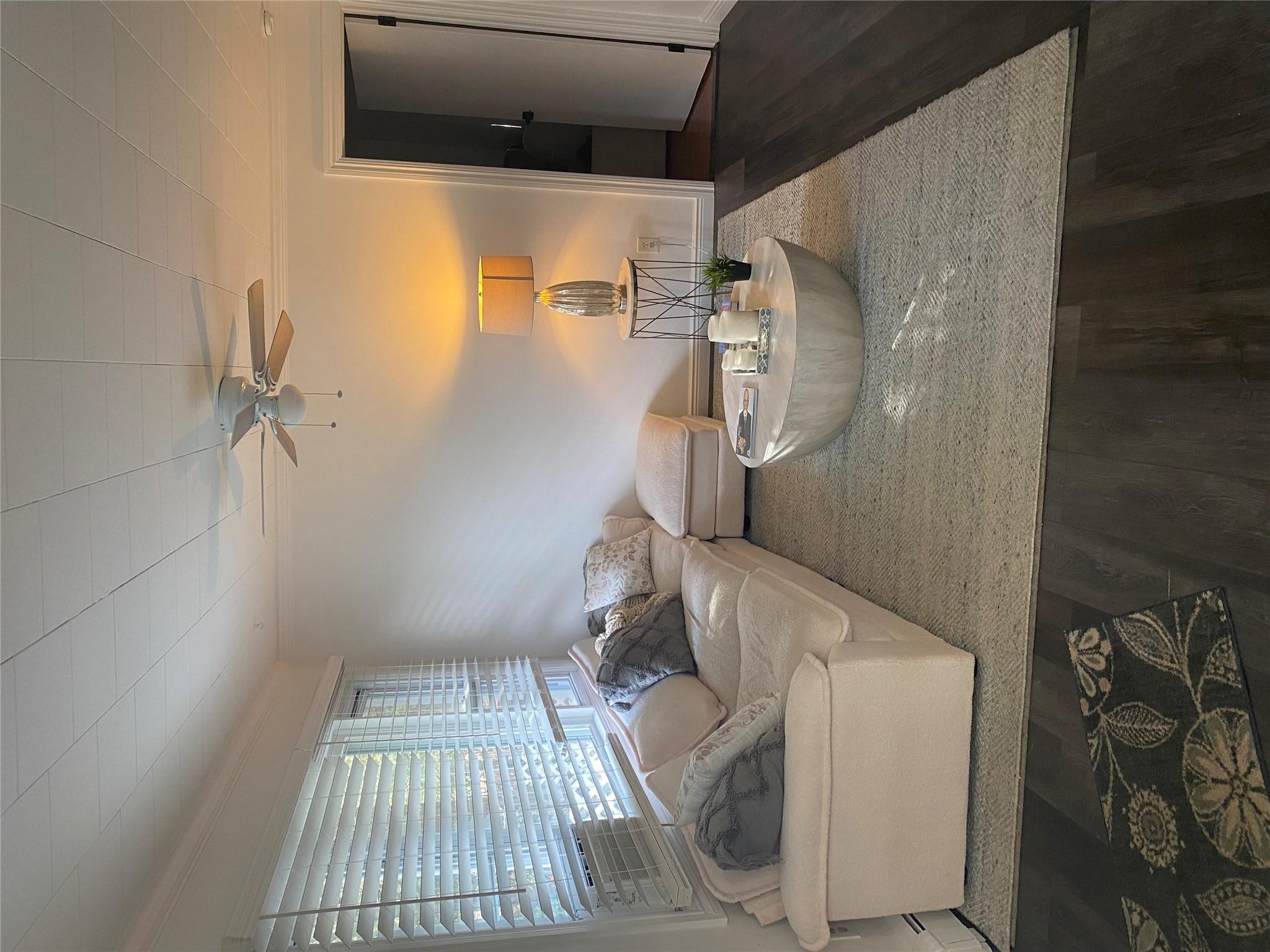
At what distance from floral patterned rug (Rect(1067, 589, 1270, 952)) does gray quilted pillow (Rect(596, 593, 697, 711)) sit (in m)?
1.70

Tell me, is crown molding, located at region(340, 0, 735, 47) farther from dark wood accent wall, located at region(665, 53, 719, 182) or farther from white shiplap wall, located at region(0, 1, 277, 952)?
white shiplap wall, located at region(0, 1, 277, 952)

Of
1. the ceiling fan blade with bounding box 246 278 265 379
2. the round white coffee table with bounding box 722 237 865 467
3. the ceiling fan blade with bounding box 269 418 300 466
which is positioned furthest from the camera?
the ceiling fan blade with bounding box 269 418 300 466

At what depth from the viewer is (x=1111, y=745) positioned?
5.36ft

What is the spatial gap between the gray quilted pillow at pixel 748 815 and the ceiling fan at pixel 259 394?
1846 mm

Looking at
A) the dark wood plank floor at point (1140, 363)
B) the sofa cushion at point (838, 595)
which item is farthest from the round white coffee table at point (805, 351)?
the dark wood plank floor at point (1140, 363)

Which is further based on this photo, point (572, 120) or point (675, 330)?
point (572, 120)

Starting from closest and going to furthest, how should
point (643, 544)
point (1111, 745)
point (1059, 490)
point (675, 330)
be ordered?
point (1111, 745) < point (1059, 490) < point (643, 544) < point (675, 330)

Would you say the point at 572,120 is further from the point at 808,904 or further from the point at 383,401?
the point at 808,904

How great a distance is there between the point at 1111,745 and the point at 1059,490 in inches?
19.1

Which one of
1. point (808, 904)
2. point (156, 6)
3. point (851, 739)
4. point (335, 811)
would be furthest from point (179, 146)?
point (808, 904)

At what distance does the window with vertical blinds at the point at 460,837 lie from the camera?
6.97ft

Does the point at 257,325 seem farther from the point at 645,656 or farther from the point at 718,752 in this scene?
the point at 718,752

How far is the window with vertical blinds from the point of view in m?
2.12

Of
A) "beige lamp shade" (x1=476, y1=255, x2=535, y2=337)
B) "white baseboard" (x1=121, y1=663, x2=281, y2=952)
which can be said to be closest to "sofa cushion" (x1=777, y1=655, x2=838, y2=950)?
"white baseboard" (x1=121, y1=663, x2=281, y2=952)
